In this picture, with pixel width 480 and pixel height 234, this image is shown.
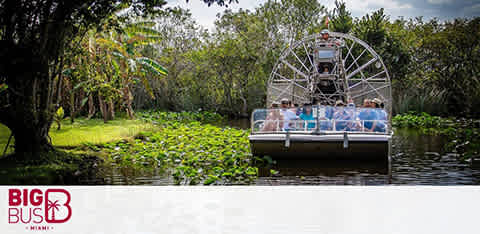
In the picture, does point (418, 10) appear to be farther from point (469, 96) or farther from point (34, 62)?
point (34, 62)

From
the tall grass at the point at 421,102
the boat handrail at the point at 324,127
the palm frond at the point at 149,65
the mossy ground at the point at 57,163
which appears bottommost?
the mossy ground at the point at 57,163

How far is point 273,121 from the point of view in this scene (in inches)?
237

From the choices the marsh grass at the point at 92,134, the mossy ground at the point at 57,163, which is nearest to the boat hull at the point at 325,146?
the mossy ground at the point at 57,163

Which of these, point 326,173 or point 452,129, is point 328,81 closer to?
point 452,129
